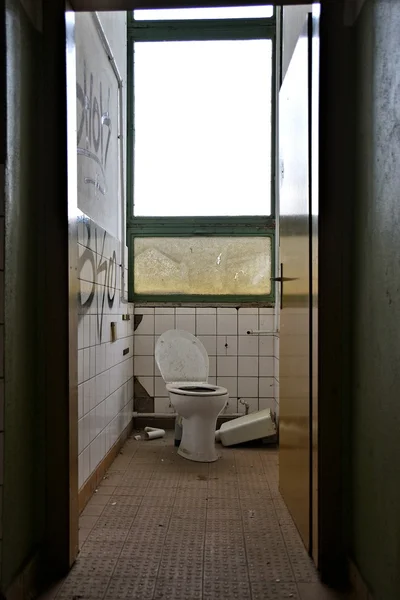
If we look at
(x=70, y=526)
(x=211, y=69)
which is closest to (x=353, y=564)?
(x=70, y=526)

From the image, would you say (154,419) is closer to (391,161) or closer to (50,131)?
(50,131)

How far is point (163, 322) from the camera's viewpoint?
372 centimetres

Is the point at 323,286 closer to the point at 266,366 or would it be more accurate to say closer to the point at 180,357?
the point at 180,357

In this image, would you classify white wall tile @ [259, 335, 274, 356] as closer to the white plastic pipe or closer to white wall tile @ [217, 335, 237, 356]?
white wall tile @ [217, 335, 237, 356]

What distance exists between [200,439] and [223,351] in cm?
89

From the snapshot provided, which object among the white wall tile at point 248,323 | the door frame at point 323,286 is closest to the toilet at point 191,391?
the white wall tile at point 248,323

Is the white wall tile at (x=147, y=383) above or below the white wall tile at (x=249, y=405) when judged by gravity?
above

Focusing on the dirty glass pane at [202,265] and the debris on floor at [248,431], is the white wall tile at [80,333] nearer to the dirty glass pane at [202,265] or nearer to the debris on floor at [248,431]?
the debris on floor at [248,431]

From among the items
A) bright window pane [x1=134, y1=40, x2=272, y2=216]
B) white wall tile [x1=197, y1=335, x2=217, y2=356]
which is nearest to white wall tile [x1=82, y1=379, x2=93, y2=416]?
white wall tile [x1=197, y1=335, x2=217, y2=356]

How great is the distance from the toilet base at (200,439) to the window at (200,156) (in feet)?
Result: 3.69

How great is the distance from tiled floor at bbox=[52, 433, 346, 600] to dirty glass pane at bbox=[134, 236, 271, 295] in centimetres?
146

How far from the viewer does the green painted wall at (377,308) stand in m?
1.18

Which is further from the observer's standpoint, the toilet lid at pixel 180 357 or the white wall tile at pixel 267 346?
the white wall tile at pixel 267 346

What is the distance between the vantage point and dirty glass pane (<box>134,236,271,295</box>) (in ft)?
12.5
